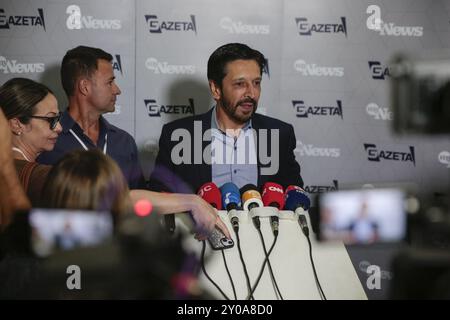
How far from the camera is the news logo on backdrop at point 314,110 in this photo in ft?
11.5

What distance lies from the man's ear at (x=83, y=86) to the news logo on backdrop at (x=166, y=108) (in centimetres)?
35

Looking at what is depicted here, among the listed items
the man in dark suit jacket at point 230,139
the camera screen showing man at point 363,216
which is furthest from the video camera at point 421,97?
the man in dark suit jacket at point 230,139

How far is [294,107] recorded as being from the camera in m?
3.52

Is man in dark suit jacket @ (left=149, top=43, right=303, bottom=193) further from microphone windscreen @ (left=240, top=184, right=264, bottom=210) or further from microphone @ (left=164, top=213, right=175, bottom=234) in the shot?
microphone @ (left=164, top=213, right=175, bottom=234)

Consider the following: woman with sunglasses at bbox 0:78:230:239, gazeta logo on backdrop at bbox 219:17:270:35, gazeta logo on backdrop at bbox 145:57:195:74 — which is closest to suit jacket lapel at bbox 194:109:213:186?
gazeta logo on backdrop at bbox 145:57:195:74

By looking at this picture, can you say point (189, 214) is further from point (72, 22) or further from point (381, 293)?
point (72, 22)

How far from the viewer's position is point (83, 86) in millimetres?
3326

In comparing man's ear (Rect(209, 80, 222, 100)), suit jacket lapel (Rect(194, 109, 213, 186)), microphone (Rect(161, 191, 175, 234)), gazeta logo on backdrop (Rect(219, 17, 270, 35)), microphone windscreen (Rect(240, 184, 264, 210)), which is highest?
gazeta logo on backdrop (Rect(219, 17, 270, 35))

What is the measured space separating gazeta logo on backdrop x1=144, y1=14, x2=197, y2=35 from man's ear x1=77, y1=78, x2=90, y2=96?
0.49 metres

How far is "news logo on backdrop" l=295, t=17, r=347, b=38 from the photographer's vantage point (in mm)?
3465

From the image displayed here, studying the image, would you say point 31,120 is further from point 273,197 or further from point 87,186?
point 273,197

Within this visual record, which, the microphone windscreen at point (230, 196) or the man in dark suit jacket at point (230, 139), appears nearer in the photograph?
the microphone windscreen at point (230, 196)

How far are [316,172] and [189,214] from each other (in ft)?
5.41

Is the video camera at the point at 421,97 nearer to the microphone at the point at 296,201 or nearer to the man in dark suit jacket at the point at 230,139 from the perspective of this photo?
the microphone at the point at 296,201
